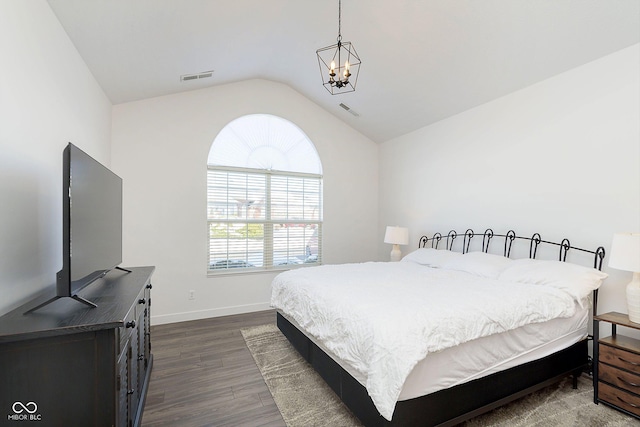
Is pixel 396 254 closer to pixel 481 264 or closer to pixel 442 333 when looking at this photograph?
pixel 481 264

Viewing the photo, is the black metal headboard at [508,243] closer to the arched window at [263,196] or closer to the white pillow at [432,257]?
the white pillow at [432,257]

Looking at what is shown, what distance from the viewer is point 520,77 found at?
3104 millimetres

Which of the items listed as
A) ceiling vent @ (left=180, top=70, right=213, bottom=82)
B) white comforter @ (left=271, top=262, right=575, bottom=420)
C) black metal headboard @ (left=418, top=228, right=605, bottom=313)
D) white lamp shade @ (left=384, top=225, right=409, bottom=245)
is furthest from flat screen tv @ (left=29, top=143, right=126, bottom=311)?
black metal headboard @ (left=418, top=228, right=605, bottom=313)

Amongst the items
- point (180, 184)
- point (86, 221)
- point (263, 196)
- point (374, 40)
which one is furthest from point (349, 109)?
point (86, 221)

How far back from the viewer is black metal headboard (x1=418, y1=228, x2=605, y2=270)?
262 centimetres

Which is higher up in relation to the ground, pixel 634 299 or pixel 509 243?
pixel 509 243

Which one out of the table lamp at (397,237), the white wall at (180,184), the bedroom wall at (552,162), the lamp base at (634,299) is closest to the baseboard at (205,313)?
the white wall at (180,184)

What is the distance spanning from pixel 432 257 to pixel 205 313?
10.4 feet

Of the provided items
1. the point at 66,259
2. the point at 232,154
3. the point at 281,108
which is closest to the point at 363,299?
the point at 66,259

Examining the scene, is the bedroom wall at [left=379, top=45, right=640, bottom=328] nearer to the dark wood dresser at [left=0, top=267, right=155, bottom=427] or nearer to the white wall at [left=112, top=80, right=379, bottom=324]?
the white wall at [left=112, top=80, right=379, bottom=324]

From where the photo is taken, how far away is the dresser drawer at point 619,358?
201 cm

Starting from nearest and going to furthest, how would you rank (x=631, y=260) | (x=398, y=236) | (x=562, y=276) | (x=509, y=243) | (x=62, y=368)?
(x=62, y=368)
(x=631, y=260)
(x=562, y=276)
(x=509, y=243)
(x=398, y=236)

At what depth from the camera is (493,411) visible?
6.91 feet

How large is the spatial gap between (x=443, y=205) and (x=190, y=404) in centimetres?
373
